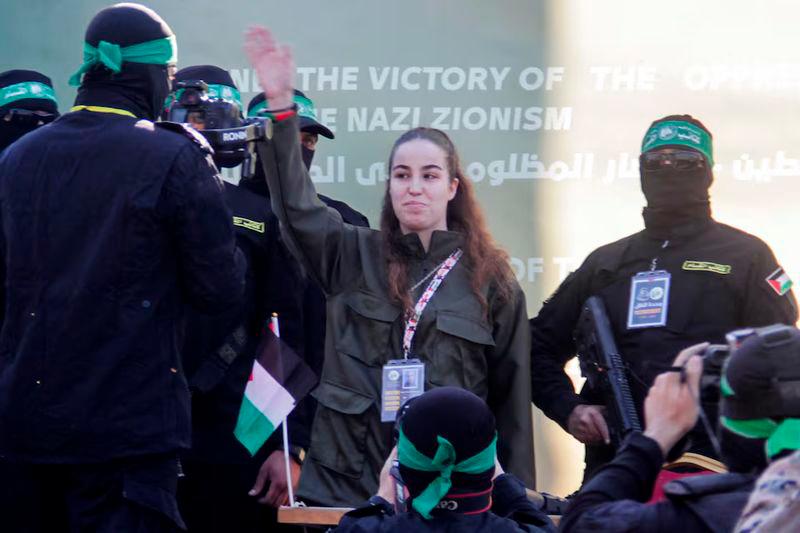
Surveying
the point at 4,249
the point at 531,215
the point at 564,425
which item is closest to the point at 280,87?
the point at 4,249

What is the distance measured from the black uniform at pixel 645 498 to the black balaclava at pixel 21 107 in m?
3.09

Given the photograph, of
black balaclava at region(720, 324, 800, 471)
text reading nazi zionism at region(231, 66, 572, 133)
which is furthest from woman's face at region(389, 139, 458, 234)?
black balaclava at region(720, 324, 800, 471)

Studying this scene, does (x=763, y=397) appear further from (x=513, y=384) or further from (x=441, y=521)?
(x=513, y=384)

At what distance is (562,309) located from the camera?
479cm

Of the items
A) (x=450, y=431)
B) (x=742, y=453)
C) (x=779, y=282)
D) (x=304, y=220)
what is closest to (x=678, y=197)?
(x=779, y=282)

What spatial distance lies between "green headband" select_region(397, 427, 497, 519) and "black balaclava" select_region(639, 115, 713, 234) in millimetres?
1596

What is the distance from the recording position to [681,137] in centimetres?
462

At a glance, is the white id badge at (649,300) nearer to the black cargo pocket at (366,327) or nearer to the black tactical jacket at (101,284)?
the black cargo pocket at (366,327)

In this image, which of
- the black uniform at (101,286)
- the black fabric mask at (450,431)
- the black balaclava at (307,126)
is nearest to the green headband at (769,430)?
the black fabric mask at (450,431)

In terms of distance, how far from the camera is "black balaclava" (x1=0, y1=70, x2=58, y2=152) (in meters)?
5.22

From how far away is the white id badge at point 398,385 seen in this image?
409 cm

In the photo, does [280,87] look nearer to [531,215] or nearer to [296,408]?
[296,408]

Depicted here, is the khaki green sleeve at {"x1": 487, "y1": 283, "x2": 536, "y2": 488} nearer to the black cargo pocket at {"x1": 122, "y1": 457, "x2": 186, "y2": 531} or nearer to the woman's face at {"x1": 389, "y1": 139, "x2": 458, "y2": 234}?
the woman's face at {"x1": 389, "y1": 139, "x2": 458, "y2": 234}

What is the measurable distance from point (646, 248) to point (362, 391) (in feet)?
3.66
